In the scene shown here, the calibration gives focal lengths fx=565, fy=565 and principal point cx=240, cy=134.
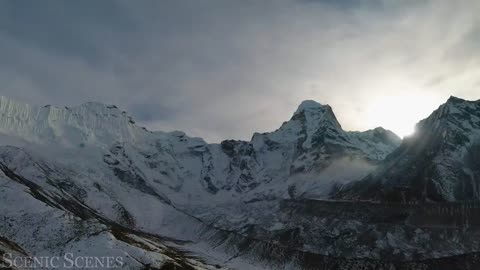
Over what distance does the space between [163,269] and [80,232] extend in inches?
851

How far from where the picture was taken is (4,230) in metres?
130

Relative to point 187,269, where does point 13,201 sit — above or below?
above

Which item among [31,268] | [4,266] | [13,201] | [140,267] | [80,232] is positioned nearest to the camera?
[4,266]

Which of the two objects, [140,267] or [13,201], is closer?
[140,267]

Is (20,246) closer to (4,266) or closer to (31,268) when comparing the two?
(31,268)

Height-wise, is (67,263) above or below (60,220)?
below

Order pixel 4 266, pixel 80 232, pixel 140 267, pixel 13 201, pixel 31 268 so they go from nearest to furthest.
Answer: pixel 4 266
pixel 31 268
pixel 140 267
pixel 80 232
pixel 13 201

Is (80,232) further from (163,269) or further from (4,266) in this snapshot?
(4,266)

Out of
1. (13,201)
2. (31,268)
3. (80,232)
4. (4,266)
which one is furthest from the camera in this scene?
(13,201)

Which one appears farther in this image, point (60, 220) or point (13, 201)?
point (13, 201)

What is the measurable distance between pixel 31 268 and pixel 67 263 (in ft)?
25.5

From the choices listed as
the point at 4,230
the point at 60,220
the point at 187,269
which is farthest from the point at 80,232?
the point at 187,269

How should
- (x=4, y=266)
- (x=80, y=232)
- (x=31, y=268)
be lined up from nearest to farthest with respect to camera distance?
(x=4, y=266), (x=31, y=268), (x=80, y=232)

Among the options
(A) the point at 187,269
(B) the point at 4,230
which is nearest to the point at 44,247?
(B) the point at 4,230
